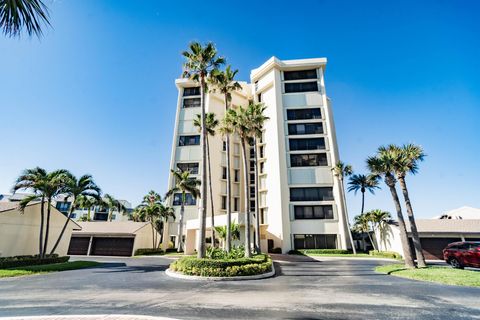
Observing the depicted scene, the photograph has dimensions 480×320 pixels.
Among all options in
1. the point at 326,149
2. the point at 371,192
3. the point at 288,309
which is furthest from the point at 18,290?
the point at 371,192

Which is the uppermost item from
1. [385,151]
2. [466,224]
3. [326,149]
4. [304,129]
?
[304,129]

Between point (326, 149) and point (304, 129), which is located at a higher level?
point (304, 129)

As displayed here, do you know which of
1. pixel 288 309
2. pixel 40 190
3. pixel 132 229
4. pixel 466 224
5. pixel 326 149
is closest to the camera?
pixel 288 309

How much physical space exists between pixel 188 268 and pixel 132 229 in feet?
84.9

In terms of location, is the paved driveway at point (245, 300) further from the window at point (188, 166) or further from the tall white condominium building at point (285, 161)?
the window at point (188, 166)

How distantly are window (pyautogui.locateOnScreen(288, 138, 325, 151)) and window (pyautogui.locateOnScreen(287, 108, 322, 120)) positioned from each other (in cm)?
454

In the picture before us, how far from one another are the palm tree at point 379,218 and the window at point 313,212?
20.0 feet

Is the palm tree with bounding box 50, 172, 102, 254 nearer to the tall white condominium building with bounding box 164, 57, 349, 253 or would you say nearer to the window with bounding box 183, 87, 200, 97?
the tall white condominium building with bounding box 164, 57, 349, 253

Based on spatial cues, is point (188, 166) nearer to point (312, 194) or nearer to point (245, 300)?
point (312, 194)

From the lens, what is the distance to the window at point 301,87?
45744mm

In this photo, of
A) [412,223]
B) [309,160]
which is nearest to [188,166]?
[309,160]

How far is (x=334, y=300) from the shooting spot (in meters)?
9.18

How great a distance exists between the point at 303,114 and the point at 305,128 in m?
2.95

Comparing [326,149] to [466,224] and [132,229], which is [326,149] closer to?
[466,224]
